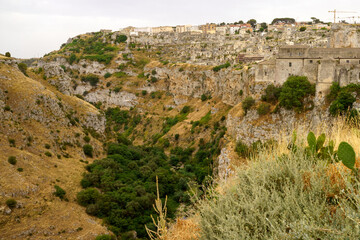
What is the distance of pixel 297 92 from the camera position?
2119 centimetres

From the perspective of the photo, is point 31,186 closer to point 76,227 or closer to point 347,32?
point 76,227

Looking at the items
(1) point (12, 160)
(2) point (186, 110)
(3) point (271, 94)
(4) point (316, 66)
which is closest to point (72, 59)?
(2) point (186, 110)

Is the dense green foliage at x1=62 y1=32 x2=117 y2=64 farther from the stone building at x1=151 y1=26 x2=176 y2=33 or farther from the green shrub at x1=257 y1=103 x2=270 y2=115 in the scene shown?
the green shrub at x1=257 y1=103 x2=270 y2=115

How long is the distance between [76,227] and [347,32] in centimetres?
3067

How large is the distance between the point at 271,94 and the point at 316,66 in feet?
12.6

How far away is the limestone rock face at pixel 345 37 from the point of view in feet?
92.0

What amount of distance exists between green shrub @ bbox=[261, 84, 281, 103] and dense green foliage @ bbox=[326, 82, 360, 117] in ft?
13.3

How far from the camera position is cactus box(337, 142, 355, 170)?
A: 3.86 meters

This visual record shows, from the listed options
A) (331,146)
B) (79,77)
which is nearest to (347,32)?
(331,146)

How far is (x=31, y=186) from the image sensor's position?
58.2ft

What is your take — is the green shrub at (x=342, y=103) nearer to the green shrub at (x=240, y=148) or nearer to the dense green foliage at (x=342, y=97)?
the dense green foliage at (x=342, y=97)

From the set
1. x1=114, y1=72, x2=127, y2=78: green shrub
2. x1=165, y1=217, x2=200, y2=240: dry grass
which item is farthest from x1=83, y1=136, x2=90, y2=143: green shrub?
x1=114, y1=72, x2=127, y2=78: green shrub

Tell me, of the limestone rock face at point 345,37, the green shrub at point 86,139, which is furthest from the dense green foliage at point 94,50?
the limestone rock face at point 345,37

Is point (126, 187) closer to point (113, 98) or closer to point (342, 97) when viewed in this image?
point (342, 97)
